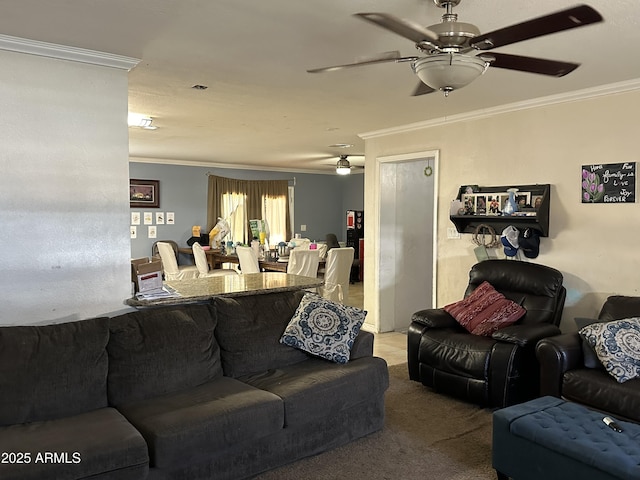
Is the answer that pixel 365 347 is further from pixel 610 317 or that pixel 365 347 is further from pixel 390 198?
pixel 390 198

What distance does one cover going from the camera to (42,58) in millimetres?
2990

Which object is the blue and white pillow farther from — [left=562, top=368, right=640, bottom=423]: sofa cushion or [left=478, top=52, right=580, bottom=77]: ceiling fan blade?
[left=478, top=52, right=580, bottom=77]: ceiling fan blade

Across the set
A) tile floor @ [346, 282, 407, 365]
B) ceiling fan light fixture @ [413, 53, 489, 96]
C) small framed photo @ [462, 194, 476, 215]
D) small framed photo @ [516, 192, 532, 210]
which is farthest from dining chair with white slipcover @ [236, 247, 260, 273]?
ceiling fan light fixture @ [413, 53, 489, 96]

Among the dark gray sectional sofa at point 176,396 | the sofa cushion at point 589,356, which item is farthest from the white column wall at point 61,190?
the sofa cushion at point 589,356

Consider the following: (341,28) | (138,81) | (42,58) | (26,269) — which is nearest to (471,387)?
(341,28)

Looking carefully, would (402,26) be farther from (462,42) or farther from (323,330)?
(323,330)

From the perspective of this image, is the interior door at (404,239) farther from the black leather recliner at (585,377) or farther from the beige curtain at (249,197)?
the beige curtain at (249,197)

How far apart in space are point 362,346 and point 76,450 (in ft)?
6.16

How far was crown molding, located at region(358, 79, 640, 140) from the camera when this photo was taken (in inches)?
148

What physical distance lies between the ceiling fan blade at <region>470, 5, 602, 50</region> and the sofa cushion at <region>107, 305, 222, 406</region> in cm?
219

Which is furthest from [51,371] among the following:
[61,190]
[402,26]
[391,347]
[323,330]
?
[391,347]

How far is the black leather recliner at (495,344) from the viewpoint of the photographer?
3498mm

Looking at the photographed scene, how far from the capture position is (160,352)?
2896 millimetres

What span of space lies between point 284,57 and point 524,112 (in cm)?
237
